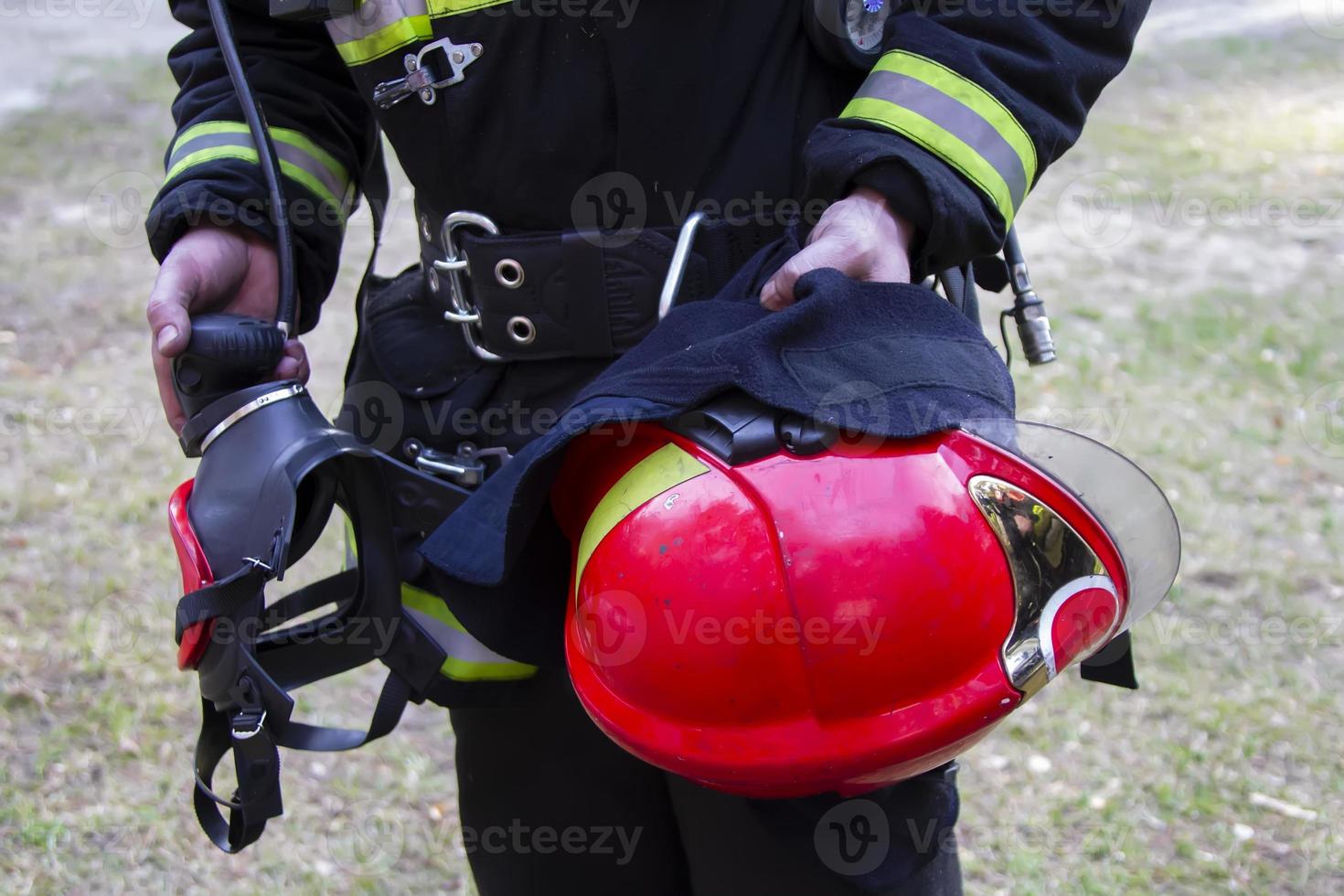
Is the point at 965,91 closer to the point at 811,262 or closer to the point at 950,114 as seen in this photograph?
the point at 950,114

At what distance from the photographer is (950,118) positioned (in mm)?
1154

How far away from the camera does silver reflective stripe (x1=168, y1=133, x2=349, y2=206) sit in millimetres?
1534

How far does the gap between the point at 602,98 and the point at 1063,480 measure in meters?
0.62

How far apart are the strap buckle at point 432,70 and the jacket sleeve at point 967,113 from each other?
1.26 feet

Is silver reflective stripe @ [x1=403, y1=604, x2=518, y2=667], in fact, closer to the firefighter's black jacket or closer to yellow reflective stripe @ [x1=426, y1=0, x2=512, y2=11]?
the firefighter's black jacket

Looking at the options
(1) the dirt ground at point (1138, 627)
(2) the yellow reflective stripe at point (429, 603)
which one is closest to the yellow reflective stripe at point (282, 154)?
(2) the yellow reflective stripe at point (429, 603)

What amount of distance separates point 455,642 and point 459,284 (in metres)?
0.43

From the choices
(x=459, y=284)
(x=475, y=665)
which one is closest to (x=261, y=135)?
(x=459, y=284)

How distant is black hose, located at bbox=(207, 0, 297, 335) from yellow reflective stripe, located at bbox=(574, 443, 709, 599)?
58 centimetres

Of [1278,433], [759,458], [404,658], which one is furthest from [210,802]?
[1278,433]

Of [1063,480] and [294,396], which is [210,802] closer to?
[294,396]

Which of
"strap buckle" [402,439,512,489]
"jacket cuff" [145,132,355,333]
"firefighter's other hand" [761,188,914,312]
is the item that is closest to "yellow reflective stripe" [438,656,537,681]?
"strap buckle" [402,439,512,489]

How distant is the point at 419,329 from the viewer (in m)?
1.57

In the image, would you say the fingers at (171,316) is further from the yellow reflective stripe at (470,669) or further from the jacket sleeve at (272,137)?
the yellow reflective stripe at (470,669)
